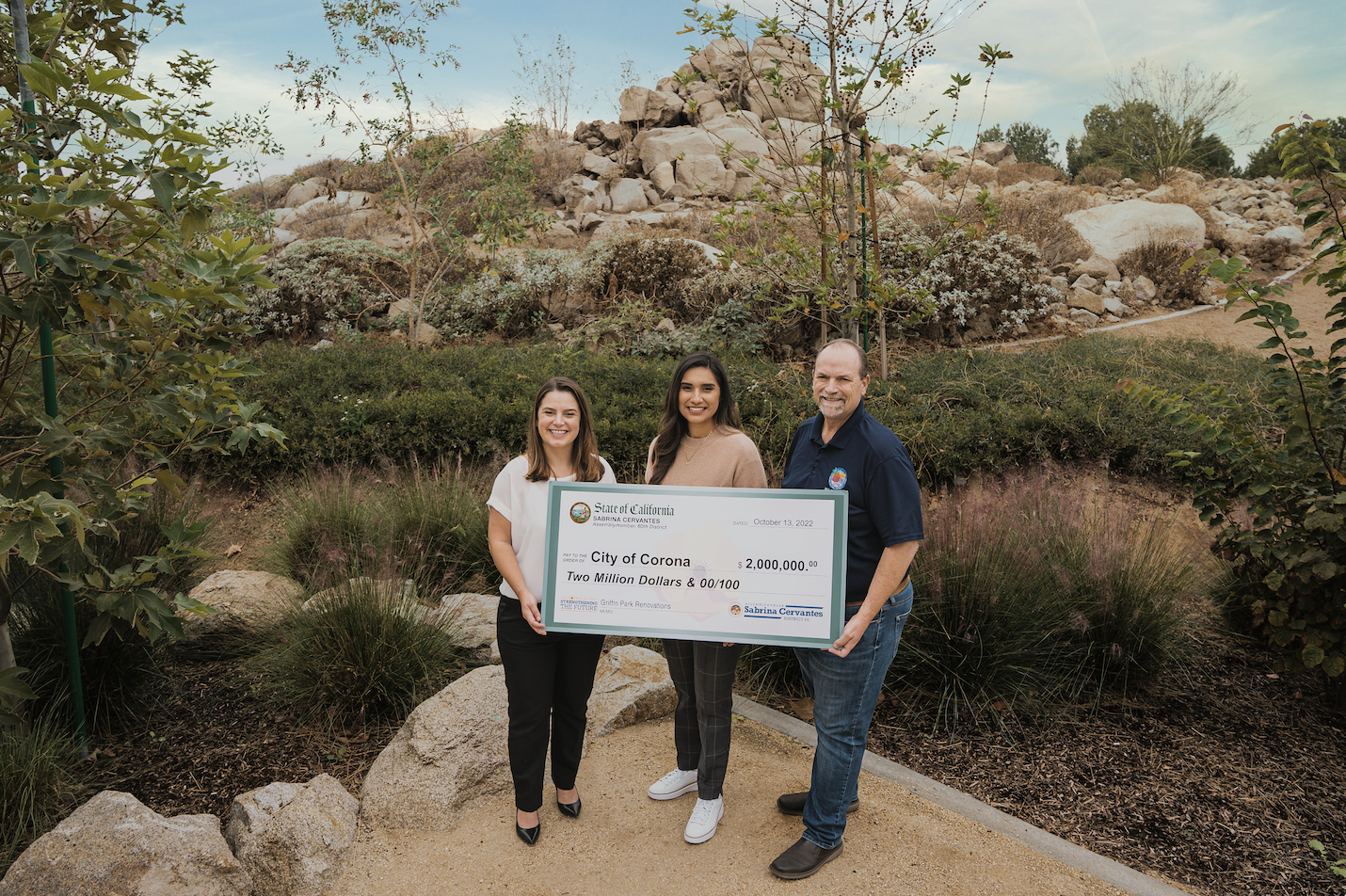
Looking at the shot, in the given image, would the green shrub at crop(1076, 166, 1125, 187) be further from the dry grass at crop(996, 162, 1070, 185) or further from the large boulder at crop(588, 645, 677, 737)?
the large boulder at crop(588, 645, 677, 737)

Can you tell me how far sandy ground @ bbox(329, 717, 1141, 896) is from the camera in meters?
2.91

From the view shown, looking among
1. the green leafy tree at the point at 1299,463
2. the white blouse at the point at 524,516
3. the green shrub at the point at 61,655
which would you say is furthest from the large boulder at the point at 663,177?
the white blouse at the point at 524,516

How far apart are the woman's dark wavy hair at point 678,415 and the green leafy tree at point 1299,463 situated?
7.62ft

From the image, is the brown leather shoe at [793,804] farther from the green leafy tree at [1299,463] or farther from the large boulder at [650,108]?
the large boulder at [650,108]

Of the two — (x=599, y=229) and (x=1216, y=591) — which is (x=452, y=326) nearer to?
(x=599, y=229)

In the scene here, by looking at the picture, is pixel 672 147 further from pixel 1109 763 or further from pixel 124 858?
pixel 124 858

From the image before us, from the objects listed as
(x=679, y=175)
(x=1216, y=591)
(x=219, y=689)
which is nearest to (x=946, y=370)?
(x=1216, y=591)

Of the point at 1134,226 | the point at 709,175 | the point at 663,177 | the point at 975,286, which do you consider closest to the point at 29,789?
the point at 975,286

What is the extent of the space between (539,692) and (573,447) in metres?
0.97

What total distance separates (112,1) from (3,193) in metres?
1.19

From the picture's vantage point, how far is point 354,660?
12.4ft

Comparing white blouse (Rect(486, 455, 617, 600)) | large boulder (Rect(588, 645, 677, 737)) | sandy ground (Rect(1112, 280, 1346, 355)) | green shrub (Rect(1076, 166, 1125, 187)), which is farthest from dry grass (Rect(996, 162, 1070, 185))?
white blouse (Rect(486, 455, 617, 600))

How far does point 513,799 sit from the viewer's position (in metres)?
3.49

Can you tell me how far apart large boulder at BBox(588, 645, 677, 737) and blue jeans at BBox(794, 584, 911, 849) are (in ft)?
4.17
